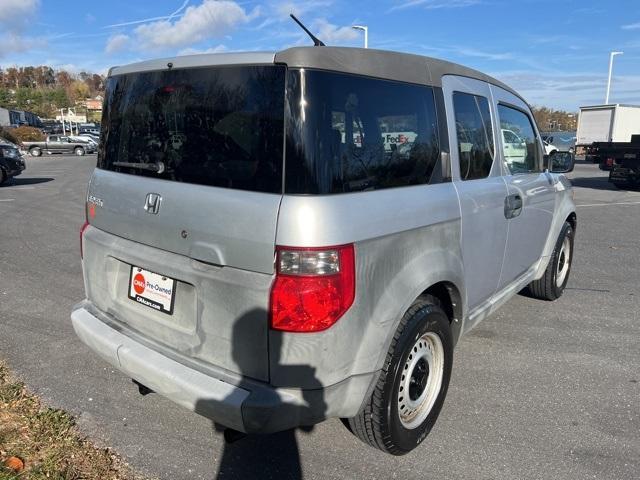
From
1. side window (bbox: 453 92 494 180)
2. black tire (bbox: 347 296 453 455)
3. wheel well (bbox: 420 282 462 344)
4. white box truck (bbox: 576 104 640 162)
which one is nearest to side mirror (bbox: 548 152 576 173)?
side window (bbox: 453 92 494 180)

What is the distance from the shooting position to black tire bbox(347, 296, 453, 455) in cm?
246

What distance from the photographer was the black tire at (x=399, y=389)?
246 centimetres

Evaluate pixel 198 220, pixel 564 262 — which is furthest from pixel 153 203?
pixel 564 262

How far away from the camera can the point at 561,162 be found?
4723 mm

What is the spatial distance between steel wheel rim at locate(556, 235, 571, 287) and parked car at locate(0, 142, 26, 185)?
15.2m

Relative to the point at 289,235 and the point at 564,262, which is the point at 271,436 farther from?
the point at 564,262

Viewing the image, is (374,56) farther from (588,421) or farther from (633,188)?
(633,188)

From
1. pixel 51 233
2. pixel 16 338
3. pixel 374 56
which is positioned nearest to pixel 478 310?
pixel 374 56

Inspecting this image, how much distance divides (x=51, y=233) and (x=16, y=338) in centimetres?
446

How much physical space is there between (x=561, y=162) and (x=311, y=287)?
360 centimetres

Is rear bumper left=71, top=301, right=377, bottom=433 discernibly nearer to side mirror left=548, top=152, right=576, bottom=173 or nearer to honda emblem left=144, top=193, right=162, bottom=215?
honda emblem left=144, top=193, right=162, bottom=215

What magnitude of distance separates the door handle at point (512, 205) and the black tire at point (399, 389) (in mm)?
1072

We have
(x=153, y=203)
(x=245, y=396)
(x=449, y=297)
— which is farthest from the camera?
(x=449, y=297)

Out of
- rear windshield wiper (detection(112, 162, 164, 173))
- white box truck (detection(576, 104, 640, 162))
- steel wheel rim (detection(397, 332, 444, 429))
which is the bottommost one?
steel wheel rim (detection(397, 332, 444, 429))
